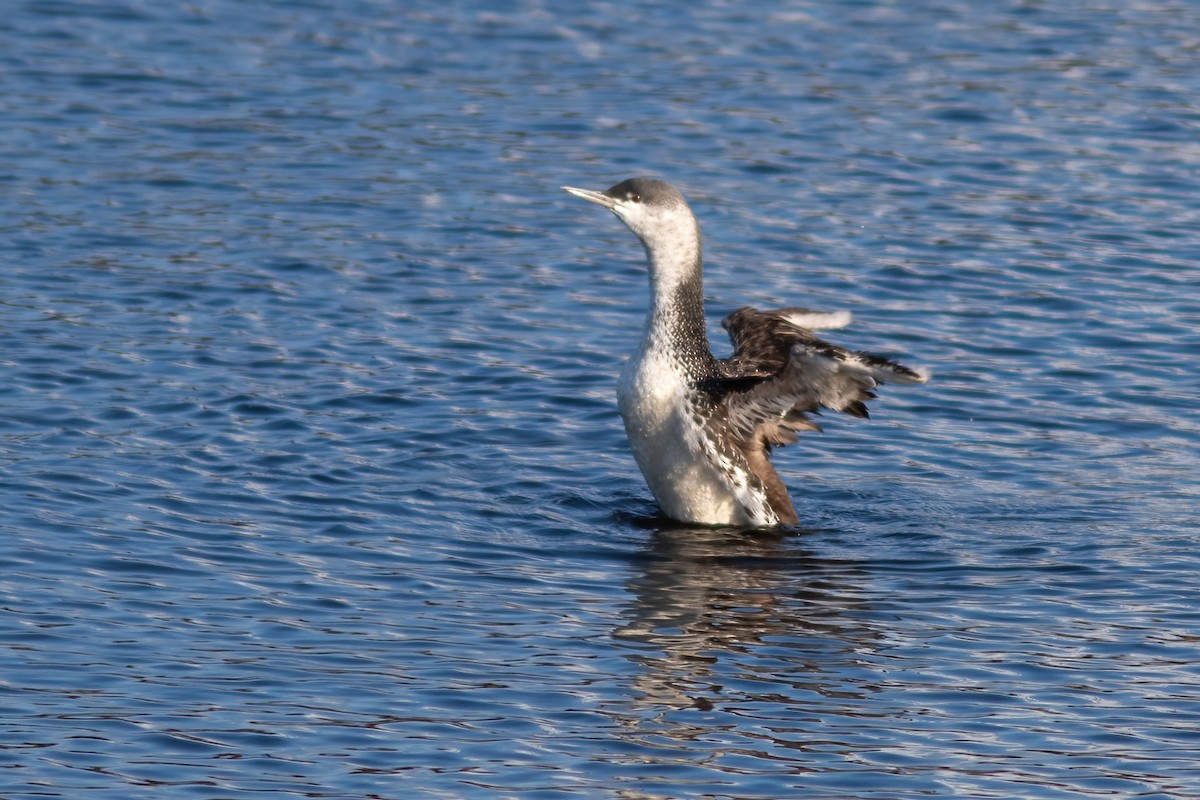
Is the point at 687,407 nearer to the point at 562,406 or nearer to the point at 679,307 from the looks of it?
the point at 679,307

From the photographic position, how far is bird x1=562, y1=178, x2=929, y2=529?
33.8 ft

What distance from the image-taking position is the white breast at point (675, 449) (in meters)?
10.3

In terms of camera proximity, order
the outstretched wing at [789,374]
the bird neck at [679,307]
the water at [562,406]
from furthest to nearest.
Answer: the bird neck at [679,307]
the outstretched wing at [789,374]
the water at [562,406]

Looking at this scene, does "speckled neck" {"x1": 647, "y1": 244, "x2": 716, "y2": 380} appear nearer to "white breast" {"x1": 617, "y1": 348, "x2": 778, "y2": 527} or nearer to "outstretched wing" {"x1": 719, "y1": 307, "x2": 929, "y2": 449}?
"white breast" {"x1": 617, "y1": 348, "x2": 778, "y2": 527}

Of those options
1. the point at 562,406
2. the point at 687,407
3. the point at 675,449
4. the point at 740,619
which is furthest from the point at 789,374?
the point at 562,406

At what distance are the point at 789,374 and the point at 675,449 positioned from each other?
86cm

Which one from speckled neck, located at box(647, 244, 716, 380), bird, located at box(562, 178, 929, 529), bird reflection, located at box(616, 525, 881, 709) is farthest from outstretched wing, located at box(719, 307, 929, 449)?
bird reflection, located at box(616, 525, 881, 709)

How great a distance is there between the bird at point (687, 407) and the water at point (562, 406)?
→ 286 mm

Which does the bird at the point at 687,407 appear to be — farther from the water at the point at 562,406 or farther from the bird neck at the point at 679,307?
the water at the point at 562,406

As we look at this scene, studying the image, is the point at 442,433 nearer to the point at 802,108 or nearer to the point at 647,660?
the point at 647,660

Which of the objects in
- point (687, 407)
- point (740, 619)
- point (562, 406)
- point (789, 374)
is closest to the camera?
point (740, 619)

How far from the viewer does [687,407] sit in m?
10.3

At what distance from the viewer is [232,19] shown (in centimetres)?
2084

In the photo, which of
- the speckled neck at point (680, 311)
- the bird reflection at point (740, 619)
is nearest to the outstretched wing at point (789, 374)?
the speckled neck at point (680, 311)
